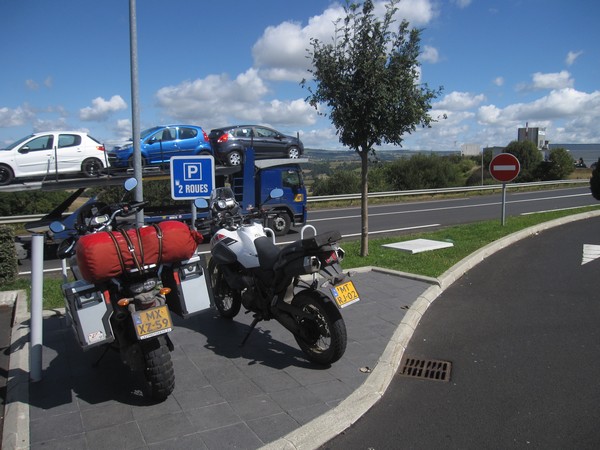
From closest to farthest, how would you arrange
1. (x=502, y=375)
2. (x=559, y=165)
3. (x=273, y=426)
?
(x=273, y=426)
(x=502, y=375)
(x=559, y=165)

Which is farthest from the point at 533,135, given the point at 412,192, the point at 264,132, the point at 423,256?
the point at 423,256

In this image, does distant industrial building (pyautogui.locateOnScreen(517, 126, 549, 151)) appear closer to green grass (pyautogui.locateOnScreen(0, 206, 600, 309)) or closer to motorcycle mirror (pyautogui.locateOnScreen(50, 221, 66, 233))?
green grass (pyautogui.locateOnScreen(0, 206, 600, 309))

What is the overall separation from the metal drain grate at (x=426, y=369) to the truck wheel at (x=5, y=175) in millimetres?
12690

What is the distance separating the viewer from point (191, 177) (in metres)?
7.68

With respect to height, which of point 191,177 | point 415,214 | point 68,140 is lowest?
point 415,214

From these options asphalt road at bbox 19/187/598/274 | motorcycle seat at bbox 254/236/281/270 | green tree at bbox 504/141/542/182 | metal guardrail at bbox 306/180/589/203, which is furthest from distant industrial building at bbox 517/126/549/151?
motorcycle seat at bbox 254/236/281/270

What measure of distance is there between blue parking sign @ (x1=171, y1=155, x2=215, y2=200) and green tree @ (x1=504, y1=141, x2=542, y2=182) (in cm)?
4409

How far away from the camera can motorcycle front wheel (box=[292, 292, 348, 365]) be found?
14.6 ft

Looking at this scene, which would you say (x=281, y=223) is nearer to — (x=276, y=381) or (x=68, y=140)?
(x=68, y=140)

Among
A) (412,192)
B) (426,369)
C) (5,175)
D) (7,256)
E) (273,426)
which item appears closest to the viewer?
(273,426)

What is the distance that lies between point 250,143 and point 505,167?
812cm

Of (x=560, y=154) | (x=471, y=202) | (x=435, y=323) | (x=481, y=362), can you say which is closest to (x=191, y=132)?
(x=435, y=323)

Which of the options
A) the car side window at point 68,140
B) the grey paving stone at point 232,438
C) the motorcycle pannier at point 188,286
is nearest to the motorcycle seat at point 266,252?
the motorcycle pannier at point 188,286

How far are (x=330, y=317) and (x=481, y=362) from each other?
5.27 feet
